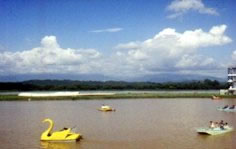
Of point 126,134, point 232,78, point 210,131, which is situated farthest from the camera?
point 232,78

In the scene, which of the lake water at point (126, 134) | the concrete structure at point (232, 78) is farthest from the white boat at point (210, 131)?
the concrete structure at point (232, 78)

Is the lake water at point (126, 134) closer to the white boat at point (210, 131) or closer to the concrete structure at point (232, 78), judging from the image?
the white boat at point (210, 131)

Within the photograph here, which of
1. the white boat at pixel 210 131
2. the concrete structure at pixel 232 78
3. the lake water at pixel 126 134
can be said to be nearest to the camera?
the lake water at pixel 126 134

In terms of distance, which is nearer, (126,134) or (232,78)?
(126,134)

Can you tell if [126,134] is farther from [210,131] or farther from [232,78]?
[232,78]

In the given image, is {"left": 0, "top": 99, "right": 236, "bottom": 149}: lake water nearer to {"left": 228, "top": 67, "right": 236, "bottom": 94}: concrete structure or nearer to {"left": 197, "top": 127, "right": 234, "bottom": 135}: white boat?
{"left": 197, "top": 127, "right": 234, "bottom": 135}: white boat

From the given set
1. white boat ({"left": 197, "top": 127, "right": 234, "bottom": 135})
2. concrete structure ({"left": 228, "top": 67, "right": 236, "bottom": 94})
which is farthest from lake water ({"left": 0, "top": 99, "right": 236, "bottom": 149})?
concrete structure ({"left": 228, "top": 67, "right": 236, "bottom": 94})

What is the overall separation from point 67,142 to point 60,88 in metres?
120

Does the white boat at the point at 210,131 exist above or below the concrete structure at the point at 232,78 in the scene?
below

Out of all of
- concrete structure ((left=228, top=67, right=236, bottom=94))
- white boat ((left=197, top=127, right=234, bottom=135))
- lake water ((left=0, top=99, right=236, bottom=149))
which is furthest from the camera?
concrete structure ((left=228, top=67, right=236, bottom=94))

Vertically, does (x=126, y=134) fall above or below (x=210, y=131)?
below

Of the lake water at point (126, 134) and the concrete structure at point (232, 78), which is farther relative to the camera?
the concrete structure at point (232, 78)

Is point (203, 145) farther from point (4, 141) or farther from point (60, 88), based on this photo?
point (60, 88)

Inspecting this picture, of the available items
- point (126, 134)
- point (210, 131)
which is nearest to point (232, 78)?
point (210, 131)
